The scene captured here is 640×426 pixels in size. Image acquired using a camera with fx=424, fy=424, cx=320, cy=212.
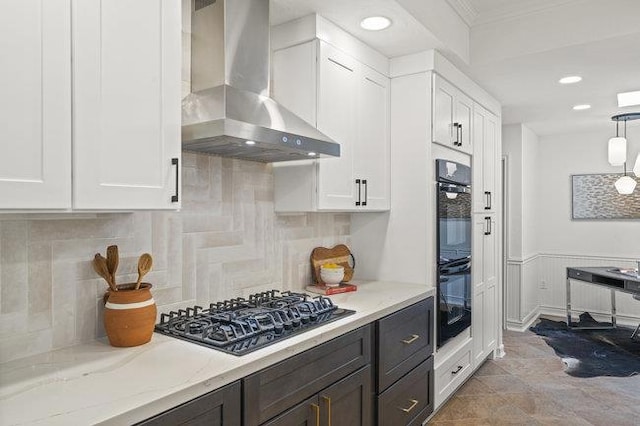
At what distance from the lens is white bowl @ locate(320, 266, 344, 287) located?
2.61 metres

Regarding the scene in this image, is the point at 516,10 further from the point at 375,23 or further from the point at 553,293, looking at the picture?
the point at 553,293

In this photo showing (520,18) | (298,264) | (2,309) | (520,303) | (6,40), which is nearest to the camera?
(6,40)

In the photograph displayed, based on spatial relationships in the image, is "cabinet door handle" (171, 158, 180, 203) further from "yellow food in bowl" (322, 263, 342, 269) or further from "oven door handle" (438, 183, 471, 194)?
"oven door handle" (438, 183, 471, 194)

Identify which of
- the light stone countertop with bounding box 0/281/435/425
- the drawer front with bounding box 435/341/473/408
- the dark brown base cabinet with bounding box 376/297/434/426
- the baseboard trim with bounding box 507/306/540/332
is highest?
the light stone countertop with bounding box 0/281/435/425

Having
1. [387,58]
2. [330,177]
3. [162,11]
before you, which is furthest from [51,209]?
[387,58]

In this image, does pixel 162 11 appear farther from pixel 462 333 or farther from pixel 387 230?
pixel 462 333

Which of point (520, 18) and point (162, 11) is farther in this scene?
point (520, 18)

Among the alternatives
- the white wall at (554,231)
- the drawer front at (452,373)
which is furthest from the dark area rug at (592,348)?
the drawer front at (452,373)

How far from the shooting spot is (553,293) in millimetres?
5727

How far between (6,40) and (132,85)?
358 millimetres

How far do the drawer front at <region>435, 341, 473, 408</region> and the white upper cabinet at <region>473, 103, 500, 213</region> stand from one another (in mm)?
1177

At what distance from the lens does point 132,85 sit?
54.7 inches

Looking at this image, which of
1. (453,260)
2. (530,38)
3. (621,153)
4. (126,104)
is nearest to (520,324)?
(621,153)

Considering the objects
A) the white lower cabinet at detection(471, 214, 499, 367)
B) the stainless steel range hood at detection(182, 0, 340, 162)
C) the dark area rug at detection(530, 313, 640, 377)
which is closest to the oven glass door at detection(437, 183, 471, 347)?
the white lower cabinet at detection(471, 214, 499, 367)
